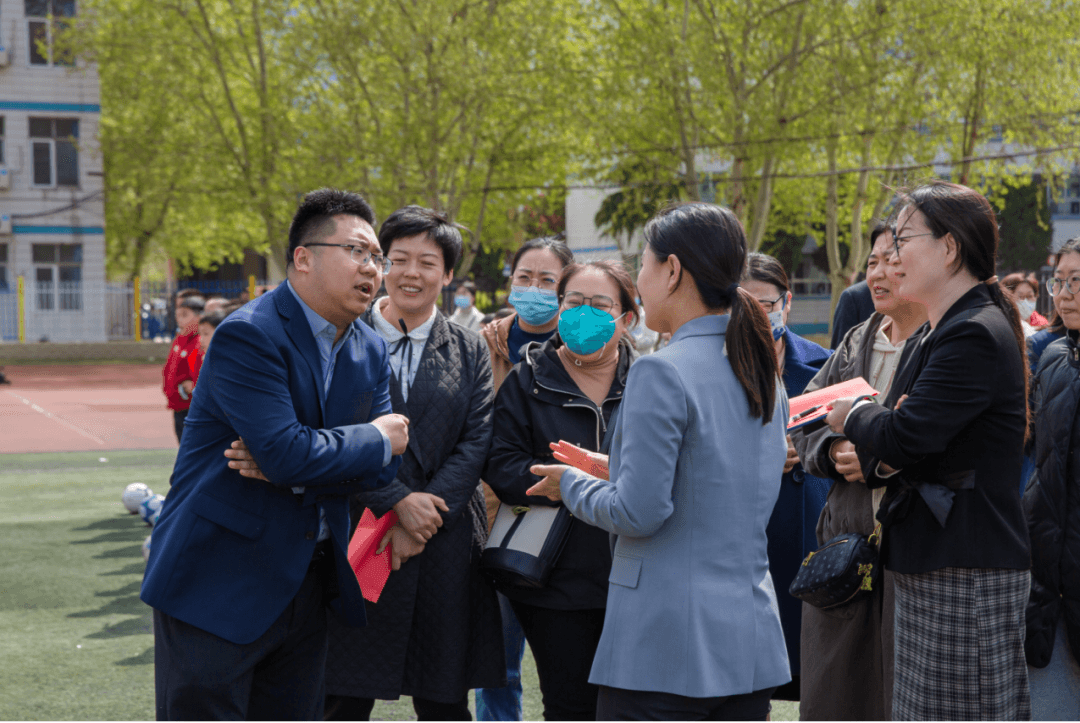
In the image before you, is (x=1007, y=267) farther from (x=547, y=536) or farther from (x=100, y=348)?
(x=547, y=536)

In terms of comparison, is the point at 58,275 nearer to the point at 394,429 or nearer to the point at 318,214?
the point at 318,214

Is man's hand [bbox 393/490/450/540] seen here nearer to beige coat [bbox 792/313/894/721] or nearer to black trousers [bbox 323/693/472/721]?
black trousers [bbox 323/693/472/721]

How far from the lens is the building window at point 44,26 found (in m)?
27.1

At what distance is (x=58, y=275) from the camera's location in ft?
92.9

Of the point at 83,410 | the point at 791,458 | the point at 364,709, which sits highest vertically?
the point at 791,458

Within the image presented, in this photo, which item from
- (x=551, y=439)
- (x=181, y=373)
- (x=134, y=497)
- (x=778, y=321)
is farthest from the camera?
(x=134, y=497)

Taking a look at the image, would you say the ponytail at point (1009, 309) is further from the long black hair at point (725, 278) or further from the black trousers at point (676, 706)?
the black trousers at point (676, 706)

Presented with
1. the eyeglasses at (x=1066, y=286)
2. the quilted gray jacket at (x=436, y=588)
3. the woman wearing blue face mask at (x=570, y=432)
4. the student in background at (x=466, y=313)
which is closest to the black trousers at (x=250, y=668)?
the quilted gray jacket at (x=436, y=588)

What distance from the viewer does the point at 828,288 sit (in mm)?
41938

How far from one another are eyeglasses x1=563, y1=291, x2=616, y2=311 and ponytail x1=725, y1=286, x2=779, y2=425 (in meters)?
1.17

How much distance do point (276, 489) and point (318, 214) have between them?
0.76 m

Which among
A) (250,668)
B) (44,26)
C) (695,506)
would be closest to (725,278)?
(695,506)

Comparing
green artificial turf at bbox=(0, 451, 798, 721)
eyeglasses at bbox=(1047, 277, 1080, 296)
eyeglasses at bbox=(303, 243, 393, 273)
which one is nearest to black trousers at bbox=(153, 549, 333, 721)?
eyeglasses at bbox=(303, 243, 393, 273)

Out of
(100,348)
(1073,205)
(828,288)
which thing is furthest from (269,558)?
(1073,205)
